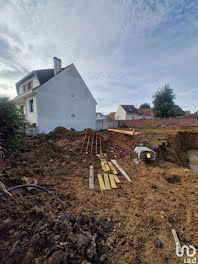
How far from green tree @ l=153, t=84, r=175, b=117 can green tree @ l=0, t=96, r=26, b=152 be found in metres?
21.2

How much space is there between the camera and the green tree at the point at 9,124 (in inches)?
161

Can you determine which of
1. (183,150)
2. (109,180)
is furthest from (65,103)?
(183,150)

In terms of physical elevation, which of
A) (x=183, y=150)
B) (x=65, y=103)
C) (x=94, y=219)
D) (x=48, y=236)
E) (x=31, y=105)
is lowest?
(x=183, y=150)

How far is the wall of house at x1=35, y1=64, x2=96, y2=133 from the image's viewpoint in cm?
1130

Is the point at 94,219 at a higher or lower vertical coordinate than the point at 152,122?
lower

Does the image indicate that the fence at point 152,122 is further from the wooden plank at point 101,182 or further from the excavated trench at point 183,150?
the wooden plank at point 101,182

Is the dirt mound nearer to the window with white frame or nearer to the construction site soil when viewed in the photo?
the construction site soil

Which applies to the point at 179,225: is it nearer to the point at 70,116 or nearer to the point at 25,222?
the point at 25,222

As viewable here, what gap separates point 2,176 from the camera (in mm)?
3096

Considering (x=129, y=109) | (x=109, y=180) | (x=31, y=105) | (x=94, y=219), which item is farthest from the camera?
(x=129, y=109)

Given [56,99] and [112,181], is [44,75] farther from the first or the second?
[112,181]

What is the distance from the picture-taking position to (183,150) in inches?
419

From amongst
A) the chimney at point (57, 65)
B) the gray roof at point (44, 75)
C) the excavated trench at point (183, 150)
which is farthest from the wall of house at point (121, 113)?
the chimney at point (57, 65)

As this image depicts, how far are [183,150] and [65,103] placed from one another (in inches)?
486
